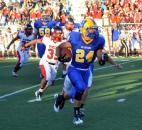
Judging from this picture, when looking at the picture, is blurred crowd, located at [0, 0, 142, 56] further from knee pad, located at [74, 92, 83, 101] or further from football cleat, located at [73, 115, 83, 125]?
football cleat, located at [73, 115, 83, 125]

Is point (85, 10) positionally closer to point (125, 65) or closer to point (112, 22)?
point (112, 22)

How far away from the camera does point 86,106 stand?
10.4m

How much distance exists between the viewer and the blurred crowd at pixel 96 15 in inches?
1000

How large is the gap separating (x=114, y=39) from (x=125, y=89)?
1280cm

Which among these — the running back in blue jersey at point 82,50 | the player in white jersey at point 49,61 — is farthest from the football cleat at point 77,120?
the player in white jersey at point 49,61

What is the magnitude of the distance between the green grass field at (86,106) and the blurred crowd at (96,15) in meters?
9.07

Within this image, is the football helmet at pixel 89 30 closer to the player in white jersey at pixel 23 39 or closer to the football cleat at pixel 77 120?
the football cleat at pixel 77 120

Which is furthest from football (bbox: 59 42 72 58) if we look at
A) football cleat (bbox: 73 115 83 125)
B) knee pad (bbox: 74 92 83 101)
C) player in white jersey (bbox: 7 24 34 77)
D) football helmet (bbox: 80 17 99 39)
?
player in white jersey (bbox: 7 24 34 77)

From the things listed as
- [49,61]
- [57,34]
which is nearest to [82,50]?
[57,34]

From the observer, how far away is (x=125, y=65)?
19859 mm

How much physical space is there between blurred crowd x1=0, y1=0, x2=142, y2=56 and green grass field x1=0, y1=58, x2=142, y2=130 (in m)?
9.07

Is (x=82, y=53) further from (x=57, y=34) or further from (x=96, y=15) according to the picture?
(x=96, y=15)

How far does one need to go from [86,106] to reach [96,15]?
55.2ft

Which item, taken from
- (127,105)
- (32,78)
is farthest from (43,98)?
(32,78)
